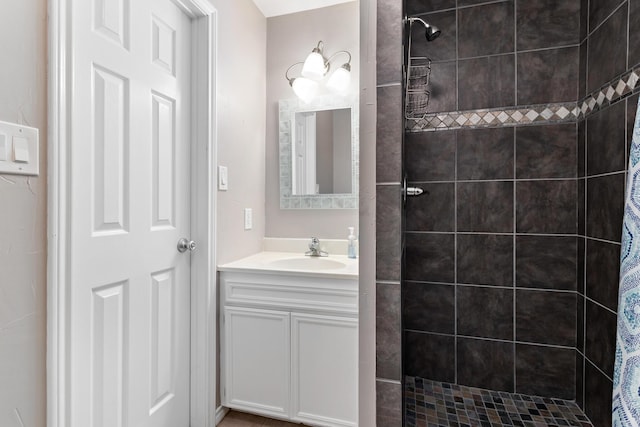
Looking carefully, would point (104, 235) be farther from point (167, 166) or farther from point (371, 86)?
point (371, 86)

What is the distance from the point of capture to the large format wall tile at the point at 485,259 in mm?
1715

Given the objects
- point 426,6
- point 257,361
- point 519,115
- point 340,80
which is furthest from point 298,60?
point 257,361

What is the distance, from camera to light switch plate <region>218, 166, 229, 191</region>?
1.70 metres

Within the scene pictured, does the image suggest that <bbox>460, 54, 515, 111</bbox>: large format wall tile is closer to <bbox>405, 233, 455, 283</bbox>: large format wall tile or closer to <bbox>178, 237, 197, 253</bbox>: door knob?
<bbox>405, 233, 455, 283</bbox>: large format wall tile

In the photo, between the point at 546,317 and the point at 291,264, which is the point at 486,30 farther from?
the point at 291,264

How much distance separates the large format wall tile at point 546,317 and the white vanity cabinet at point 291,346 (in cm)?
86

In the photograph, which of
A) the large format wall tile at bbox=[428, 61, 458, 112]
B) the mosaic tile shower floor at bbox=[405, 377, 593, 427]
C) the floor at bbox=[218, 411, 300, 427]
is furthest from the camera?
the large format wall tile at bbox=[428, 61, 458, 112]

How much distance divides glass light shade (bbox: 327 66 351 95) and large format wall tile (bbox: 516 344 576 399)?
168 cm

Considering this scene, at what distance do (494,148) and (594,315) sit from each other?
0.85 meters

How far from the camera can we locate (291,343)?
5.24 feet

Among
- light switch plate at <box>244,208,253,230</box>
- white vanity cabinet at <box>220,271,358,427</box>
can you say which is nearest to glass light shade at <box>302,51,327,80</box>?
light switch plate at <box>244,208,253,230</box>

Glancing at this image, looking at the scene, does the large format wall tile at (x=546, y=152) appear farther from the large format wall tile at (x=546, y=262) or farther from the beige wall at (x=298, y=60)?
the beige wall at (x=298, y=60)

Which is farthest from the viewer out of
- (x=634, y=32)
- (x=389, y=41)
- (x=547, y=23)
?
(x=547, y=23)

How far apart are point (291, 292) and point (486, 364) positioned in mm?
1059
